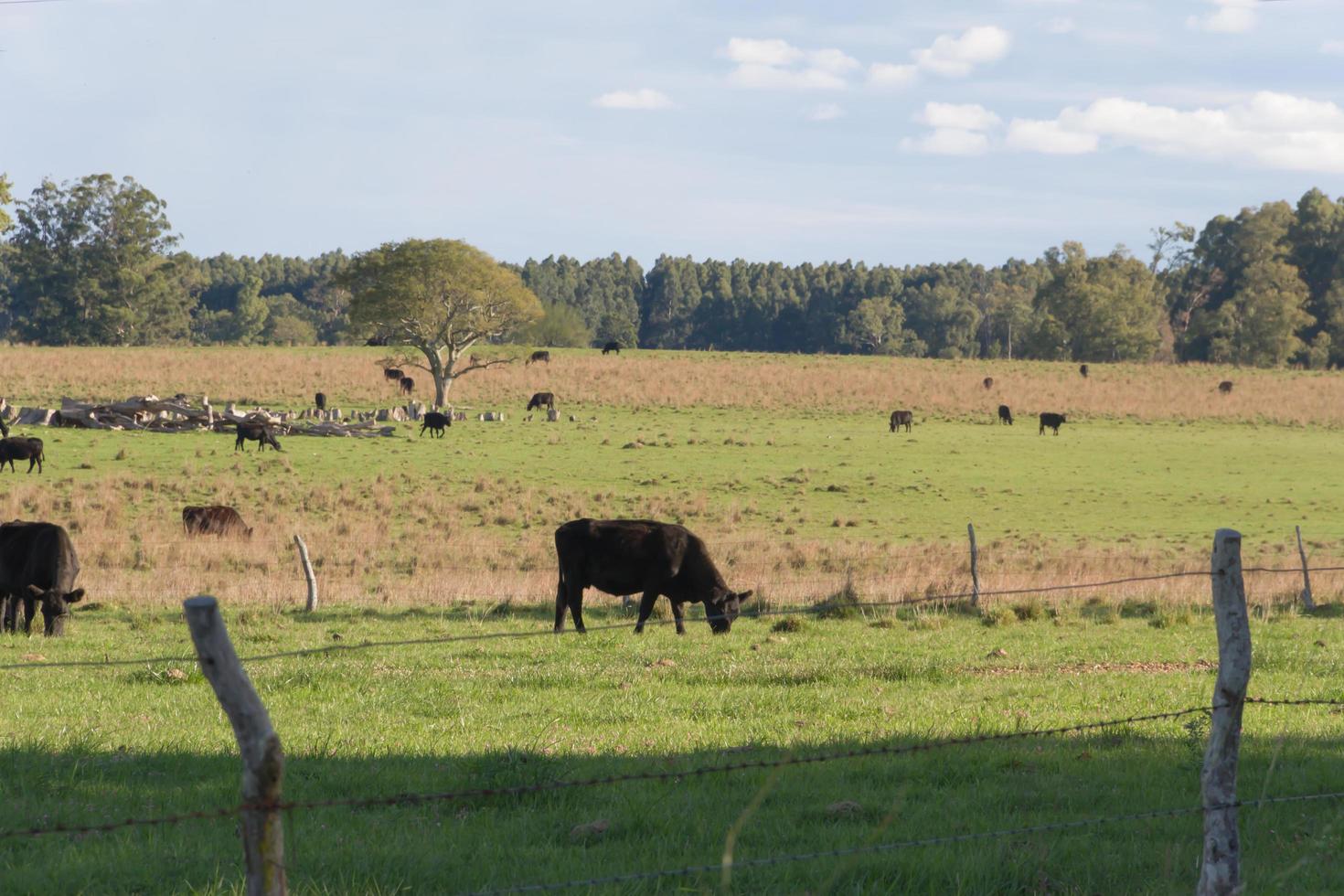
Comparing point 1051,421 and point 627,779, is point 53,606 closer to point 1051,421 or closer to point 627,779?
point 627,779

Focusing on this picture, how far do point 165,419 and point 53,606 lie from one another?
34037 mm

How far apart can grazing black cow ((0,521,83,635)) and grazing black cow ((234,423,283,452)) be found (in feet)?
86.2

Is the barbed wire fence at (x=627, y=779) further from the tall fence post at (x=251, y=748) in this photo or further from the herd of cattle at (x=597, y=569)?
the herd of cattle at (x=597, y=569)

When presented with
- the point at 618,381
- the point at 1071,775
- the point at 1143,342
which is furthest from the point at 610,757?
the point at 1143,342

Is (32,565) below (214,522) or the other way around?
the other way around

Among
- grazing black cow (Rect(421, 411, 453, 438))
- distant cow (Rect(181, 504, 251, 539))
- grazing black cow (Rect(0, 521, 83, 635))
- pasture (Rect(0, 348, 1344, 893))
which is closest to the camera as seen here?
pasture (Rect(0, 348, 1344, 893))

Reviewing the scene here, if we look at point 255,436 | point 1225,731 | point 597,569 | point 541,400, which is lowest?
point 597,569

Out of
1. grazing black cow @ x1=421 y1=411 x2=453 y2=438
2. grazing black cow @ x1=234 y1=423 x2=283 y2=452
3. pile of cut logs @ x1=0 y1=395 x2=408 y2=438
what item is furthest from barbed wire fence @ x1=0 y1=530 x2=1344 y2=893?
pile of cut logs @ x1=0 y1=395 x2=408 y2=438

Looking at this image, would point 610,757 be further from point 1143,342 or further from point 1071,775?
point 1143,342

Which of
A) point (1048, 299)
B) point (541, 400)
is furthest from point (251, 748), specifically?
point (1048, 299)

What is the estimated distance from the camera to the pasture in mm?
7195

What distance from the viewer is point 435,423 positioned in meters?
51.1

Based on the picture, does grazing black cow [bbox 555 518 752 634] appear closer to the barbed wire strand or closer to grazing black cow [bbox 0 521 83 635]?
grazing black cow [bbox 0 521 83 635]

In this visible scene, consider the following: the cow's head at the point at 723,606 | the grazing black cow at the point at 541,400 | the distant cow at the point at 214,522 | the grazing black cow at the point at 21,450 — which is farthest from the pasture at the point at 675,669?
the grazing black cow at the point at 541,400
